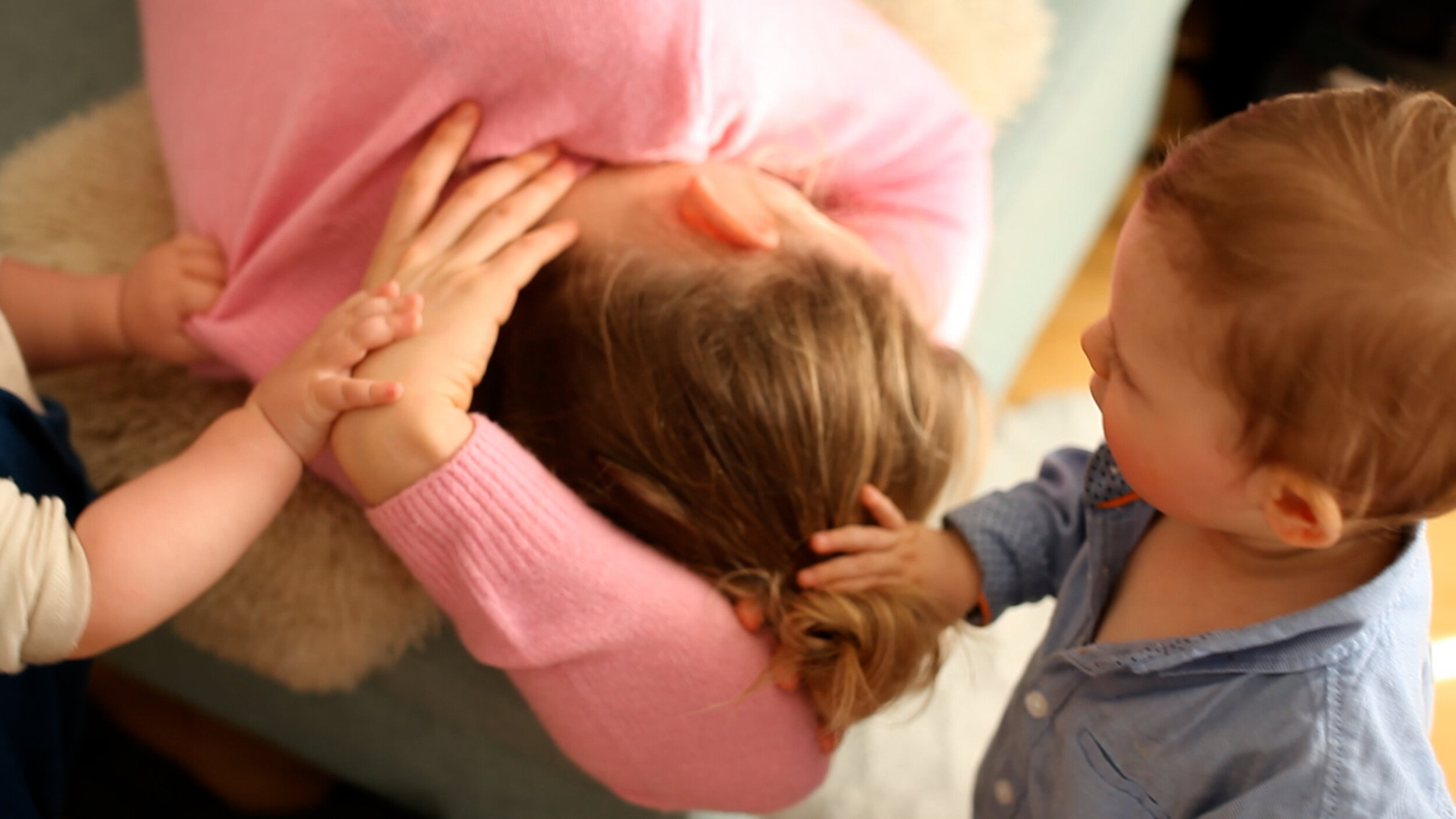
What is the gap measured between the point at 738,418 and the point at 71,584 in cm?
41

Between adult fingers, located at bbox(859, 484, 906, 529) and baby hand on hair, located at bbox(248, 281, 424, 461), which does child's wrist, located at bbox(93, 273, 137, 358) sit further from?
adult fingers, located at bbox(859, 484, 906, 529)

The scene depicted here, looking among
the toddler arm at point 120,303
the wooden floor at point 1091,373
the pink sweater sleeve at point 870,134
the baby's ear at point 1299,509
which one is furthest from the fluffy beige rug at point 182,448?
the wooden floor at point 1091,373

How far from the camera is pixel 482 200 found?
745 mm

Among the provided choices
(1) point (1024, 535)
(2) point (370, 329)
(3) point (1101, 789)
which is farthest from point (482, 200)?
(3) point (1101, 789)

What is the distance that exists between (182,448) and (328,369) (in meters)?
0.19

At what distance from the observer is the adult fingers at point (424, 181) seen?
73 cm

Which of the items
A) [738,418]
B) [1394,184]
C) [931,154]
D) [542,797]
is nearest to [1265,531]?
[1394,184]

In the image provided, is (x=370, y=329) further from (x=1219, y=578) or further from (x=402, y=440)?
(x=1219, y=578)

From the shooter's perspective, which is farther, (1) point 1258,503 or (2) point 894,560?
(2) point 894,560

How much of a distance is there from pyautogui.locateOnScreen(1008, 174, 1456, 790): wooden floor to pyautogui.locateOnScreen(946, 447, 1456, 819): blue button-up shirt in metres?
0.49

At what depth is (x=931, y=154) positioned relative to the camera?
93cm

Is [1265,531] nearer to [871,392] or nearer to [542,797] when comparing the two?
[871,392]

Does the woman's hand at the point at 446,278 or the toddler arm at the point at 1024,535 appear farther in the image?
the toddler arm at the point at 1024,535

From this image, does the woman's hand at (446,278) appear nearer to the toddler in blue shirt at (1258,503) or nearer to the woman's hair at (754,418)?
the woman's hair at (754,418)
